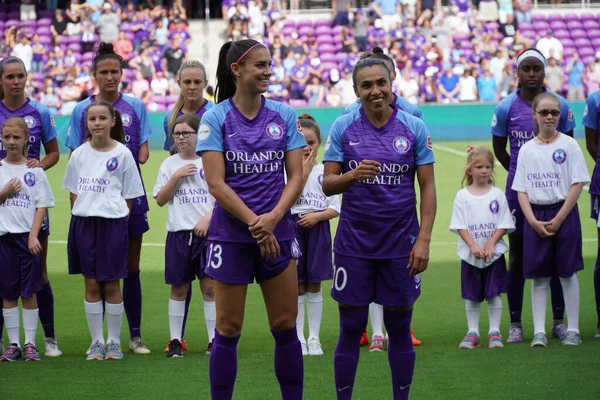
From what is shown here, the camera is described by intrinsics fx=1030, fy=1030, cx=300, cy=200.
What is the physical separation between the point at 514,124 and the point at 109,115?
9.74 feet

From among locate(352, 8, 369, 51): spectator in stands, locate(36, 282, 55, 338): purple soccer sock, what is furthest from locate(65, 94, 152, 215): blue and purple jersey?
locate(352, 8, 369, 51): spectator in stands

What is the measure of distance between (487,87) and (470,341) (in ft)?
67.6

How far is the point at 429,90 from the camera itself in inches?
1085

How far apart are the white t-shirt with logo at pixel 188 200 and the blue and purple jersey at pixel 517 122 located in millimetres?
2263

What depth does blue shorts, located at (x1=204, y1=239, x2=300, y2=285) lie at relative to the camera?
5.17 metres

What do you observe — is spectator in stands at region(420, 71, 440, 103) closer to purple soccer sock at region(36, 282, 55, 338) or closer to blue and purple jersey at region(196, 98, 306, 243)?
purple soccer sock at region(36, 282, 55, 338)

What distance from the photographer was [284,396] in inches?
209

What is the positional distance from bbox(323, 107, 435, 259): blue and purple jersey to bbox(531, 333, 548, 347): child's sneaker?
2223 millimetres

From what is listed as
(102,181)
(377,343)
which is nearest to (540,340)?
(377,343)

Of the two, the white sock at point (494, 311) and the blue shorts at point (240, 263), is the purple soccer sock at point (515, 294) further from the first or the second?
the blue shorts at point (240, 263)

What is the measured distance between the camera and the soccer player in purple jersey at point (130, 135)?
24.3ft

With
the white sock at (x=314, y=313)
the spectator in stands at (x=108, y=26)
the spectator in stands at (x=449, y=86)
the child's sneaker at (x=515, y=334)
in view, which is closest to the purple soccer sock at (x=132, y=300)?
the white sock at (x=314, y=313)

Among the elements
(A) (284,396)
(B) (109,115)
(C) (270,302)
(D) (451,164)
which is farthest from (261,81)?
(D) (451,164)

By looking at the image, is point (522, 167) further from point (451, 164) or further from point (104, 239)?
point (451, 164)
